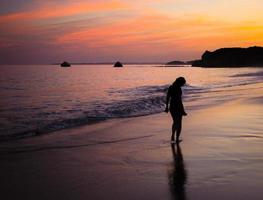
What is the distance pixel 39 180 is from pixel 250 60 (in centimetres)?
18768

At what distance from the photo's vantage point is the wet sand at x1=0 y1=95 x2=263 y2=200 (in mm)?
6535

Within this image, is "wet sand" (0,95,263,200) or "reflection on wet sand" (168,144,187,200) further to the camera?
"wet sand" (0,95,263,200)

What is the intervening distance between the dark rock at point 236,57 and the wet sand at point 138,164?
179m

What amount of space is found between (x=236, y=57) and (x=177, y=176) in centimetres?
19129

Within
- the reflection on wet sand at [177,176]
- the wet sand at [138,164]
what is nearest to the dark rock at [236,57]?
the wet sand at [138,164]

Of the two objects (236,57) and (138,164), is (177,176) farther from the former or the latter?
(236,57)

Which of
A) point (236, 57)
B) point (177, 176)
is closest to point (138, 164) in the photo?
point (177, 176)

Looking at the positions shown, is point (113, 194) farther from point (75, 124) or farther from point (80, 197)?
point (75, 124)

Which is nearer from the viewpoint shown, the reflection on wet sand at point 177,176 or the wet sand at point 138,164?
the reflection on wet sand at point 177,176

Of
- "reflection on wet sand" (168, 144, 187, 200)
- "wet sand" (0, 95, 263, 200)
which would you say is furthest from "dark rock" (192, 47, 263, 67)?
"reflection on wet sand" (168, 144, 187, 200)

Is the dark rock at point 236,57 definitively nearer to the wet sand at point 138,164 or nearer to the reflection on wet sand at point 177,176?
the wet sand at point 138,164

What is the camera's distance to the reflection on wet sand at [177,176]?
6360 mm

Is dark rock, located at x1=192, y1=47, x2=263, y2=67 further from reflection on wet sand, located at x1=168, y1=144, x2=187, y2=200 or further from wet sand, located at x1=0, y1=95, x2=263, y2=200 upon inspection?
reflection on wet sand, located at x1=168, y1=144, x2=187, y2=200

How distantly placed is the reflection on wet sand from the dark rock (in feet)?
596
